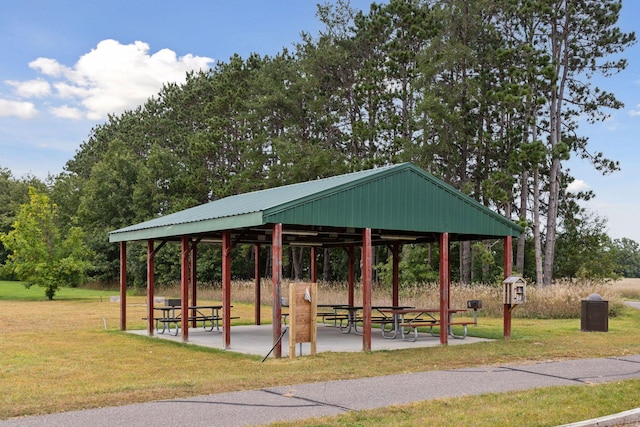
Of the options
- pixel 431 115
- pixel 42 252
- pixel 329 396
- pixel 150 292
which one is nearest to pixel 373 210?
pixel 329 396

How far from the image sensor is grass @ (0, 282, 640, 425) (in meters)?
7.55

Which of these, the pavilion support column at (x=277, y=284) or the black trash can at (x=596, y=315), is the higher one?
the pavilion support column at (x=277, y=284)

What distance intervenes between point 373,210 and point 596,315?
7.77 meters

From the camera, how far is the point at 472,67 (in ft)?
105

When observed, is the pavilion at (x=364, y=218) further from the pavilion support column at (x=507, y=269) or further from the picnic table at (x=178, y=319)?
the picnic table at (x=178, y=319)

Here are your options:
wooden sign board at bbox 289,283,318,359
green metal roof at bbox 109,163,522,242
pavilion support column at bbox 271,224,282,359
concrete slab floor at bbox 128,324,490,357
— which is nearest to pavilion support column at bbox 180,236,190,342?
concrete slab floor at bbox 128,324,490,357

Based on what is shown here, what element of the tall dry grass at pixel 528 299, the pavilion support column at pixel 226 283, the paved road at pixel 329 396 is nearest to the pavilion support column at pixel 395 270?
the tall dry grass at pixel 528 299

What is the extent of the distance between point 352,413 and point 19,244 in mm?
29788

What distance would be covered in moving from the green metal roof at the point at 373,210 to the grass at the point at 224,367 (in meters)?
2.34

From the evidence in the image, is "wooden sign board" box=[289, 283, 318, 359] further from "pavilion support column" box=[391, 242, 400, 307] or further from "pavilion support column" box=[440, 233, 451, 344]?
"pavilion support column" box=[391, 242, 400, 307]

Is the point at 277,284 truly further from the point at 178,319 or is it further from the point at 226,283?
the point at 178,319

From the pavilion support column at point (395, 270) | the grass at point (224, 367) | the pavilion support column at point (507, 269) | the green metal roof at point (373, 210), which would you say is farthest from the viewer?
the pavilion support column at point (395, 270)

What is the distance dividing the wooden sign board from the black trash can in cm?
885

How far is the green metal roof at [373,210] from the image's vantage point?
40.9ft
